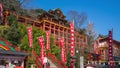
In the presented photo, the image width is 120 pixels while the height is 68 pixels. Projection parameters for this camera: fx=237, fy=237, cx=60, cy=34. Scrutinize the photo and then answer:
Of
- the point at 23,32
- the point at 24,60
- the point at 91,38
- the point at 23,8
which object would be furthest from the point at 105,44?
the point at 24,60

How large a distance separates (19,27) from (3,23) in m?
2.73

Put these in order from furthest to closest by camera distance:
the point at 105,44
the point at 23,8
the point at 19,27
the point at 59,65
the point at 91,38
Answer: the point at 105,44 < the point at 91,38 < the point at 23,8 < the point at 19,27 < the point at 59,65

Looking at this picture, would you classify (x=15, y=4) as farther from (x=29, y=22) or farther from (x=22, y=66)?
(x=22, y=66)

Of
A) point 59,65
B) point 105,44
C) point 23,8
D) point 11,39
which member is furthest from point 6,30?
point 105,44

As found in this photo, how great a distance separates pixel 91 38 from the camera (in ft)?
177

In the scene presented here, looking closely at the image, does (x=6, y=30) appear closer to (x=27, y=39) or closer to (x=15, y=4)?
(x=27, y=39)

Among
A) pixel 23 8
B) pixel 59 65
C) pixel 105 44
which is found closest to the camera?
pixel 59 65

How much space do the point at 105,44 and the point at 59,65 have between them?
32.2 meters


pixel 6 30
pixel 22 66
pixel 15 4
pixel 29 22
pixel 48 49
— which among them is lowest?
pixel 22 66

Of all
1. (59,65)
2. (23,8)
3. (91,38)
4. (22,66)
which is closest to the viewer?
(22,66)

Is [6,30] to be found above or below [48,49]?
above

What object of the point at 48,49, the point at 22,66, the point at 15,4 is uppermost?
the point at 15,4

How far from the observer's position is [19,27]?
104 ft

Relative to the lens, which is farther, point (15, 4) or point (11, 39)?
point (15, 4)
